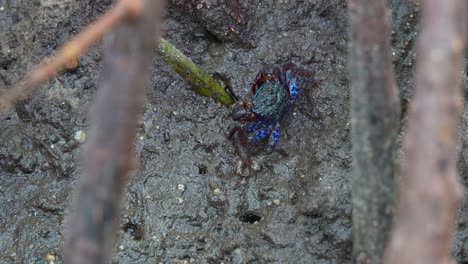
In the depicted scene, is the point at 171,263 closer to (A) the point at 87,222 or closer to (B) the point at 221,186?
(B) the point at 221,186

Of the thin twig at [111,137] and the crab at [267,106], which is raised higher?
the crab at [267,106]

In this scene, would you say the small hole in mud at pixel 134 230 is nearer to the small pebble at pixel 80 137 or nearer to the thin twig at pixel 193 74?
the small pebble at pixel 80 137

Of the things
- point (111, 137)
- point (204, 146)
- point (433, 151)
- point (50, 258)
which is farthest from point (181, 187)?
point (433, 151)

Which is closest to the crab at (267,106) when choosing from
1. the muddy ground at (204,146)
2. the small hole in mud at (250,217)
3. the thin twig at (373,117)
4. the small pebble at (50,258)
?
the muddy ground at (204,146)

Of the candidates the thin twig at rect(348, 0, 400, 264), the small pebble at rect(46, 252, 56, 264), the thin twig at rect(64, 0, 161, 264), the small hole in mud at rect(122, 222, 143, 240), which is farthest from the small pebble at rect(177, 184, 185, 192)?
the thin twig at rect(64, 0, 161, 264)

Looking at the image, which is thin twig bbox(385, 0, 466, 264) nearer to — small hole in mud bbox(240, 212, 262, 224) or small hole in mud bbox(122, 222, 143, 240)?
small hole in mud bbox(240, 212, 262, 224)
